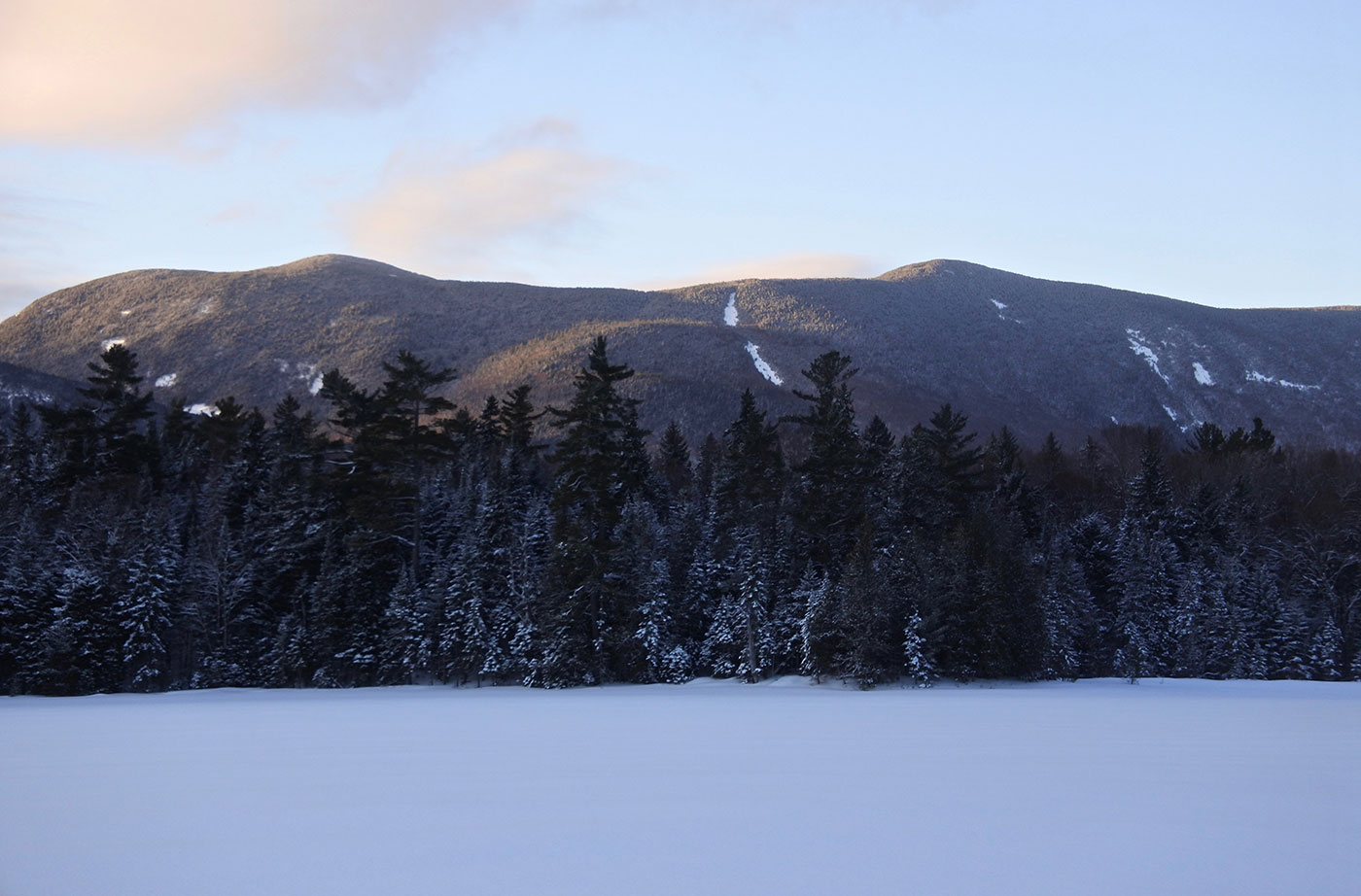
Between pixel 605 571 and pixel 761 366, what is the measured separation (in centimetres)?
14878

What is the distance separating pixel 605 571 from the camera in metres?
41.8

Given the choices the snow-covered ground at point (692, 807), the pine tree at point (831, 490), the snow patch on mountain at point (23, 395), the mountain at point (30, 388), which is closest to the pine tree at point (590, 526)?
the pine tree at point (831, 490)

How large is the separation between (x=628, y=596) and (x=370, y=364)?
163882 millimetres

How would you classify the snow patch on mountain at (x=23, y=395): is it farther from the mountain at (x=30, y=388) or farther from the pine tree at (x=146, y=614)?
the pine tree at (x=146, y=614)

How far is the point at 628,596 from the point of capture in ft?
138

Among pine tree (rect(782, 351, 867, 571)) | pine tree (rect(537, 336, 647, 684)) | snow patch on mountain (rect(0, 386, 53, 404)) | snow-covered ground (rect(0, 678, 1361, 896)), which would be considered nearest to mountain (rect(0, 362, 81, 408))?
snow patch on mountain (rect(0, 386, 53, 404))

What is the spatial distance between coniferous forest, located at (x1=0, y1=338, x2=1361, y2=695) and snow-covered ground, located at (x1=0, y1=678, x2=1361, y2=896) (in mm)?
17158

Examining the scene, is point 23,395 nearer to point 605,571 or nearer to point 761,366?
point 761,366

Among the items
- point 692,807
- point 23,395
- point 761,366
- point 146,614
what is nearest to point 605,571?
point 146,614

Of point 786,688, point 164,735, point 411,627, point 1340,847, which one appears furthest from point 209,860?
point 411,627

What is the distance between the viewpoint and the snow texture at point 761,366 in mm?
183387

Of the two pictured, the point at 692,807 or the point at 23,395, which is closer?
the point at 692,807

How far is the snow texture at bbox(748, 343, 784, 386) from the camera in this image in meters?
183

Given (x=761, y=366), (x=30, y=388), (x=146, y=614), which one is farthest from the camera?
(x=761, y=366)
